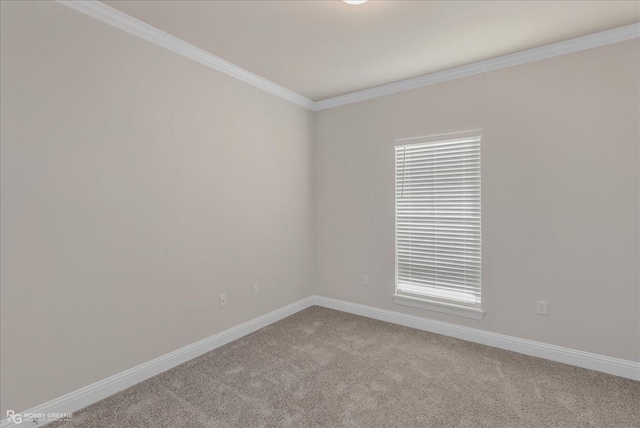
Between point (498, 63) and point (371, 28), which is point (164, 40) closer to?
point (371, 28)

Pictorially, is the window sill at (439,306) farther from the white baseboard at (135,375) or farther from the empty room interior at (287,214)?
the white baseboard at (135,375)

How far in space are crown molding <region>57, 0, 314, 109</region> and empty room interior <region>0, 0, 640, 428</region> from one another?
2cm

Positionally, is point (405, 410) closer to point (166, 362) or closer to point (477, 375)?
point (477, 375)

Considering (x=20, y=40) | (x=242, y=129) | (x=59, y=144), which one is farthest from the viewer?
(x=242, y=129)

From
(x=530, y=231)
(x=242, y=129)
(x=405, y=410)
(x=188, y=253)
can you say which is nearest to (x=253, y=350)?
(x=188, y=253)

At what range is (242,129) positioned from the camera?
3.26 metres

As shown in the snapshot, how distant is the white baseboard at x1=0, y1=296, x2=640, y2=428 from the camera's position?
6.79 feet

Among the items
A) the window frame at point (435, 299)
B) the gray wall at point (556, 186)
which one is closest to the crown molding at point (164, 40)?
the gray wall at point (556, 186)

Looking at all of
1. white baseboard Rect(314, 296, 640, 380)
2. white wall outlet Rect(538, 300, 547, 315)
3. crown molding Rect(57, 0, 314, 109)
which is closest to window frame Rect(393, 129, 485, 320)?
white baseboard Rect(314, 296, 640, 380)

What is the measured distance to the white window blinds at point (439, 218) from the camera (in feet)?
10.2

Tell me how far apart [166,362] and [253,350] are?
73 centimetres

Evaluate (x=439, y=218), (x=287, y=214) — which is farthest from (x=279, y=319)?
(x=439, y=218)

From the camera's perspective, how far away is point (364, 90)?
3744 millimetres

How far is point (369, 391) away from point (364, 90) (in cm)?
312
